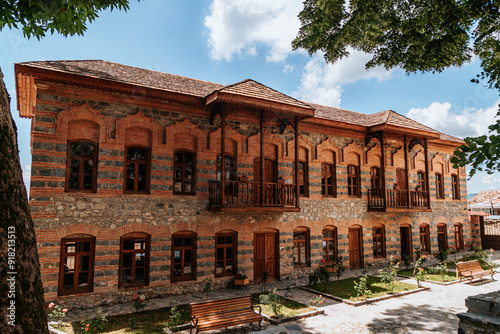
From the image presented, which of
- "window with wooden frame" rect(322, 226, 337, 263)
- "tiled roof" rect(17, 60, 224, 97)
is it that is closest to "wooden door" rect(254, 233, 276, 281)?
"window with wooden frame" rect(322, 226, 337, 263)

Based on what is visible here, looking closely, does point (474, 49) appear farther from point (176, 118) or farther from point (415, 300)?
point (176, 118)

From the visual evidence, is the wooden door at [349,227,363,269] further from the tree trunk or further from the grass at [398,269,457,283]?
the tree trunk

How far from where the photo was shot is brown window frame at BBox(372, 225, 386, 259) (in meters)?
16.5

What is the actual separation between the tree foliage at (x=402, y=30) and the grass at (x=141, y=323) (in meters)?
9.15

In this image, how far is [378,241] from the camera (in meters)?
16.7

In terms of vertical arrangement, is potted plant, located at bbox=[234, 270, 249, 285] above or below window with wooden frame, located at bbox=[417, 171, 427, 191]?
below

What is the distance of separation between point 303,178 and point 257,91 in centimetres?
493

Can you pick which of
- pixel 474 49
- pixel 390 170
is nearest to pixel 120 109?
pixel 474 49

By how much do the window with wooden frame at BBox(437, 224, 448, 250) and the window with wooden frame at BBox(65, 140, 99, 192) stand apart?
65.6 ft

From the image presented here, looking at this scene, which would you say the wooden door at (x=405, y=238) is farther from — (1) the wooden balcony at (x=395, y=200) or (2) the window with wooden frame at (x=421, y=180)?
(2) the window with wooden frame at (x=421, y=180)

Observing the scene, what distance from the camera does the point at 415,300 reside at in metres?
10.6

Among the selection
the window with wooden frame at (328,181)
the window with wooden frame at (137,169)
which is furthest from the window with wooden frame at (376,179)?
Result: the window with wooden frame at (137,169)

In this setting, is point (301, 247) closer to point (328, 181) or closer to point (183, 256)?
point (328, 181)

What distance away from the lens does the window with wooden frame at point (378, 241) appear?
16578 mm
